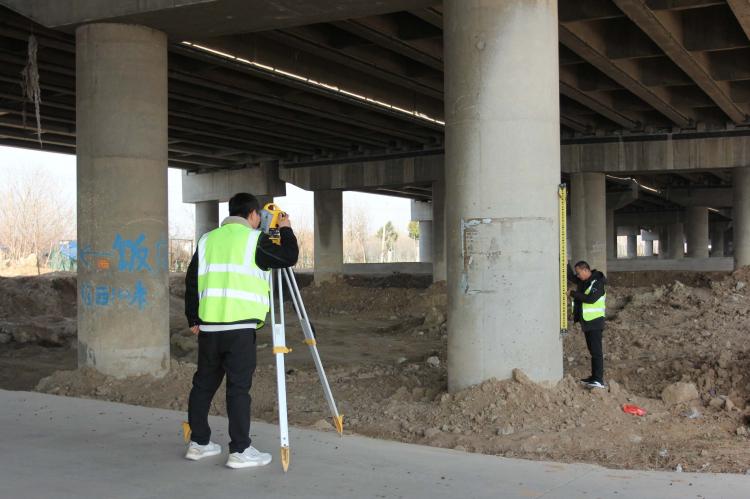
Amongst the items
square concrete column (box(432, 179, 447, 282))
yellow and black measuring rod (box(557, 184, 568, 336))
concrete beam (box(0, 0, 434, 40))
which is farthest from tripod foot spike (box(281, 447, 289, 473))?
square concrete column (box(432, 179, 447, 282))

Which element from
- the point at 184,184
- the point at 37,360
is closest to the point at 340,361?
the point at 37,360

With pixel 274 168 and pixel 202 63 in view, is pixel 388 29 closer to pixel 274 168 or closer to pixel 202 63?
pixel 202 63

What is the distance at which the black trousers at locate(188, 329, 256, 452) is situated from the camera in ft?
17.5

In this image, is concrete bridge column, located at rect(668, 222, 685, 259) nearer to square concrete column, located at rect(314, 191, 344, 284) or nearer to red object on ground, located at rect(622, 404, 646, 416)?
square concrete column, located at rect(314, 191, 344, 284)

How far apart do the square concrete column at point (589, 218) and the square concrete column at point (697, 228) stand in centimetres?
2496

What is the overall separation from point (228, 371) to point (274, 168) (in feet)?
96.8

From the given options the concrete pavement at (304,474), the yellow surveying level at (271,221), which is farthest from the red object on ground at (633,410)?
the yellow surveying level at (271,221)

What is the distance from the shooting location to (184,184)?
39.4 meters

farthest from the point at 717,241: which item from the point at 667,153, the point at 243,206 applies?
the point at 243,206

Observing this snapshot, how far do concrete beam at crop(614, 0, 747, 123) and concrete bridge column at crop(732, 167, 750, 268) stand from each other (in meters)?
10.2

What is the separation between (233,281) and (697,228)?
51.9m

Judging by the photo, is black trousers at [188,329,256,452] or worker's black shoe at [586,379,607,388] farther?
worker's black shoe at [586,379,607,388]

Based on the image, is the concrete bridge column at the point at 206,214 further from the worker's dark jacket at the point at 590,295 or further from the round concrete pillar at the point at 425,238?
the worker's dark jacket at the point at 590,295

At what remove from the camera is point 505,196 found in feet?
26.8
